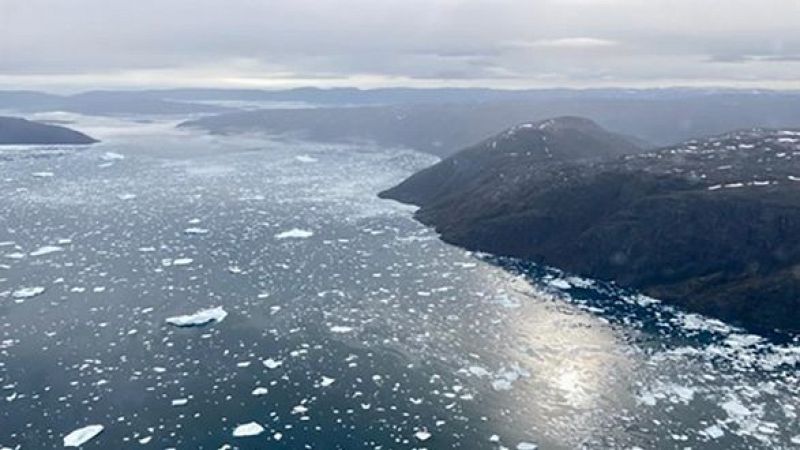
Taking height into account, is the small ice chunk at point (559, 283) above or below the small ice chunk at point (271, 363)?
above

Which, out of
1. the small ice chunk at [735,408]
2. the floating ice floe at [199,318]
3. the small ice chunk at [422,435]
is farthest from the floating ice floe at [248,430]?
the small ice chunk at [735,408]

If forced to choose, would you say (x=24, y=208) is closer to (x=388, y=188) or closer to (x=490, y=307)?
(x=388, y=188)

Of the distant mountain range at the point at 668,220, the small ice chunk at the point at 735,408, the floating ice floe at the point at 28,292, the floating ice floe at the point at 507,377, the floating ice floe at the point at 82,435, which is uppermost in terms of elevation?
the distant mountain range at the point at 668,220

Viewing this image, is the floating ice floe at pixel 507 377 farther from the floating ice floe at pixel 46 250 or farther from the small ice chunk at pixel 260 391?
the floating ice floe at pixel 46 250

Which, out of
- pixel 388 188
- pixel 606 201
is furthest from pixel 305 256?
pixel 388 188

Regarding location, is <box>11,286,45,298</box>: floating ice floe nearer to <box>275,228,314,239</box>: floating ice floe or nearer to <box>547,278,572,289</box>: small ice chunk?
<box>275,228,314,239</box>: floating ice floe

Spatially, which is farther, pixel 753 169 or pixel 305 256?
pixel 753 169

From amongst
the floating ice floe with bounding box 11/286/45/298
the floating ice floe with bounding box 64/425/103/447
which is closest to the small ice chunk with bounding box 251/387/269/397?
the floating ice floe with bounding box 64/425/103/447
